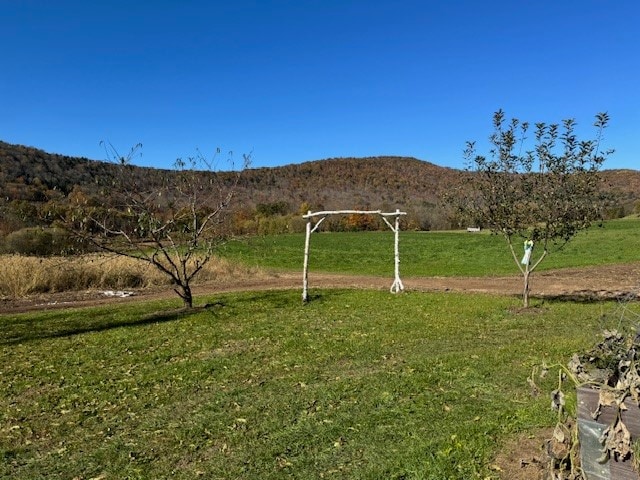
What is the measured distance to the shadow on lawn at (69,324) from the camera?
1195cm

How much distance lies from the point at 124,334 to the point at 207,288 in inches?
355

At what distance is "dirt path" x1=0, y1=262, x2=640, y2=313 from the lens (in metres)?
17.5

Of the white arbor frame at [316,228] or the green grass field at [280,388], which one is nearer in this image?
the green grass field at [280,388]

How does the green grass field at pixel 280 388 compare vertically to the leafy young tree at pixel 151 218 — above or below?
below

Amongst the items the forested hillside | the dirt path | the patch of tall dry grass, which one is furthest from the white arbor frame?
the patch of tall dry grass

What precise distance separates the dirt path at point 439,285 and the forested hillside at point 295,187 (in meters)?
2.78

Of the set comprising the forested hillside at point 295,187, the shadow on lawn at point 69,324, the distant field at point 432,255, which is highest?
the forested hillside at point 295,187

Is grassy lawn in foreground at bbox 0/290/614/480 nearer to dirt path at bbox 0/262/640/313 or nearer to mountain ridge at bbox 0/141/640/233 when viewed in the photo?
dirt path at bbox 0/262/640/313

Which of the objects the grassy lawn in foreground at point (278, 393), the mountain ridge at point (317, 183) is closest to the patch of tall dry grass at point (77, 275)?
the grassy lawn in foreground at point (278, 393)

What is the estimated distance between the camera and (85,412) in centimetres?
665

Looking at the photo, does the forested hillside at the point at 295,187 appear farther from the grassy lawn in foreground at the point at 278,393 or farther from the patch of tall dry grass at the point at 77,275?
the grassy lawn in foreground at the point at 278,393

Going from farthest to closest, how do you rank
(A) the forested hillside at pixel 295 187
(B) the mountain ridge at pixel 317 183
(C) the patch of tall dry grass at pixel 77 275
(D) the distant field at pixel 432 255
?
1. (B) the mountain ridge at pixel 317 183
2. (A) the forested hillside at pixel 295 187
3. (D) the distant field at pixel 432 255
4. (C) the patch of tall dry grass at pixel 77 275

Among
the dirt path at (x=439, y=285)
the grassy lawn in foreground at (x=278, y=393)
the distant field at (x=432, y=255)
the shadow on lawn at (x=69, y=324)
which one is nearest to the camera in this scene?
the grassy lawn in foreground at (x=278, y=393)

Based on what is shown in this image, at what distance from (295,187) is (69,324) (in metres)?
97.4
